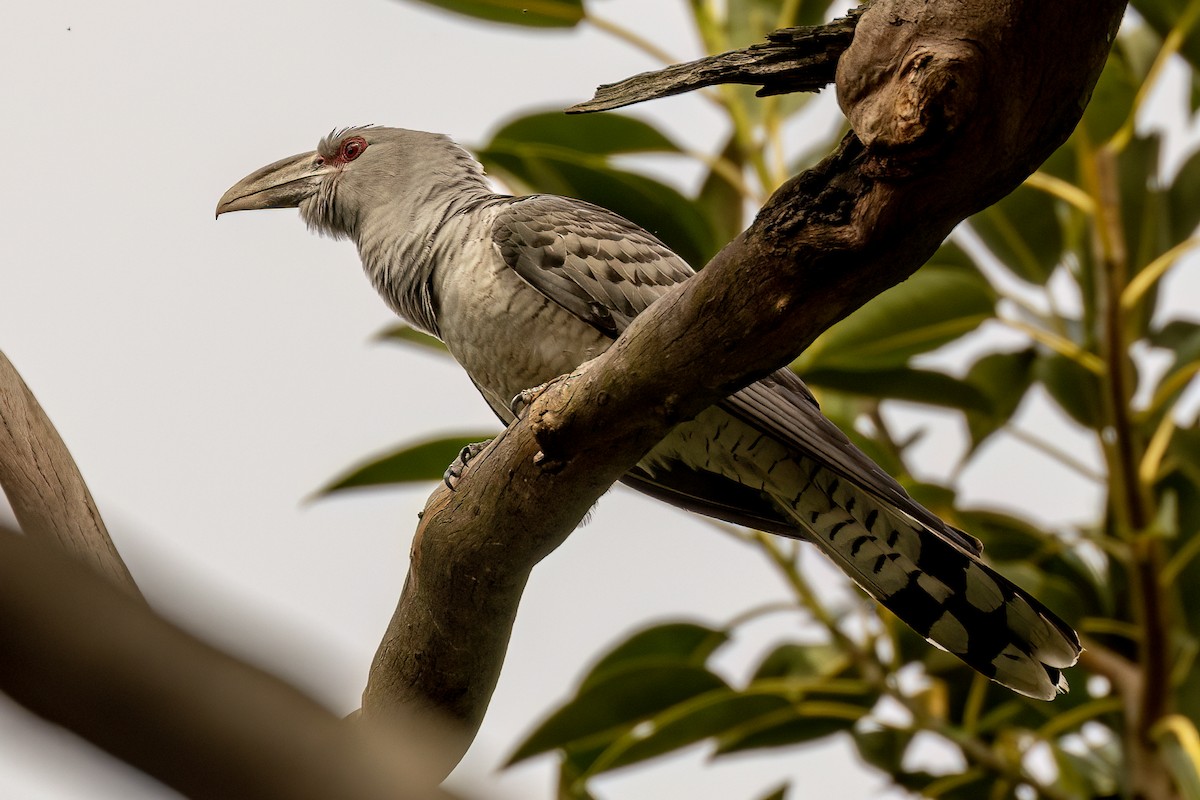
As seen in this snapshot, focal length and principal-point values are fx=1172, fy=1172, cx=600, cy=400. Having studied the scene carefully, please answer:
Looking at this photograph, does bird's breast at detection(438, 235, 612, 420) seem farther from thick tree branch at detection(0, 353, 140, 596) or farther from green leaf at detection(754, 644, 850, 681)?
green leaf at detection(754, 644, 850, 681)

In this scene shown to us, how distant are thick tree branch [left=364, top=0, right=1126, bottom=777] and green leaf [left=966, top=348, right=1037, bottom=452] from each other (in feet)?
6.95

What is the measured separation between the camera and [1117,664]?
3482 millimetres

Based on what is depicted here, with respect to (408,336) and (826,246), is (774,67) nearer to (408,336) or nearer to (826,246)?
(826,246)

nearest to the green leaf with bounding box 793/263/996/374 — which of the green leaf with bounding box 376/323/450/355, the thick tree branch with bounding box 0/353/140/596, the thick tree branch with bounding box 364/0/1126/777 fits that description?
the green leaf with bounding box 376/323/450/355

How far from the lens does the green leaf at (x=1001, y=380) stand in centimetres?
374

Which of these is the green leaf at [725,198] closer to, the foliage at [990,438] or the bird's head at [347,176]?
the foliage at [990,438]

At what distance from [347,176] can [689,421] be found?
57.5 inches

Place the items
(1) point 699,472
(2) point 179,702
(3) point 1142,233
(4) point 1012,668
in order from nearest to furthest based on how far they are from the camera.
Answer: (2) point 179,702
(4) point 1012,668
(1) point 699,472
(3) point 1142,233

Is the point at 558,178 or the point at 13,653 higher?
the point at 558,178

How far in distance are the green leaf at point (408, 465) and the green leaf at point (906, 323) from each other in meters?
1.02

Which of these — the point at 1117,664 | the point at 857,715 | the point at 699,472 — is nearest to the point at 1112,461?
the point at 1117,664

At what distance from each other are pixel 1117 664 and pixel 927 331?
1.22 m

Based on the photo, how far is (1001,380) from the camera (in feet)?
12.4

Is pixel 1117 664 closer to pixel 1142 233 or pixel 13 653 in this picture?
pixel 1142 233
